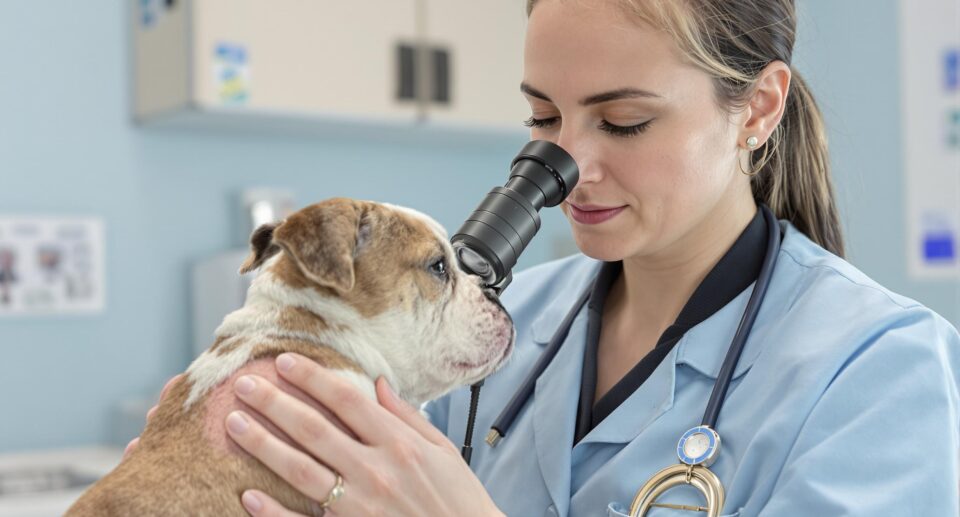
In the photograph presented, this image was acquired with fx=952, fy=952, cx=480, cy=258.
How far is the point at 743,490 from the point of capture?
1.01 metres

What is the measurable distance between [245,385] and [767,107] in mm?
723

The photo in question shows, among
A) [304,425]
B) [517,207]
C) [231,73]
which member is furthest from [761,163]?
[231,73]

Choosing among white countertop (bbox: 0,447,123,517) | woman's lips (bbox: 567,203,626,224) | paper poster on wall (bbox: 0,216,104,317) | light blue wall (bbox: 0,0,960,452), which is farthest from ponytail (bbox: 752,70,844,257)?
paper poster on wall (bbox: 0,216,104,317)

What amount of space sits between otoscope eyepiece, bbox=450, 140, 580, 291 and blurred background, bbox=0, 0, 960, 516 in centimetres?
132

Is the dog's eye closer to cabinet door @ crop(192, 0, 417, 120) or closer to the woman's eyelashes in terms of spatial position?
the woman's eyelashes

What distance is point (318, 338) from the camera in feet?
3.61

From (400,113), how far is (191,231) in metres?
0.70

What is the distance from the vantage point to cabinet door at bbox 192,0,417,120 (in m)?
2.40

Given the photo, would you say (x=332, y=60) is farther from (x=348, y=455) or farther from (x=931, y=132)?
(x=931, y=132)

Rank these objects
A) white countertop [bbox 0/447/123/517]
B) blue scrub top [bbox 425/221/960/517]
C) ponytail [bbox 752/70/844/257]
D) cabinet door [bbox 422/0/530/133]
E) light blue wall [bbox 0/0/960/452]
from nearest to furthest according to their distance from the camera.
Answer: blue scrub top [bbox 425/221/960/517] → ponytail [bbox 752/70/844/257] → white countertop [bbox 0/447/123/517] → light blue wall [bbox 0/0/960/452] → cabinet door [bbox 422/0/530/133]

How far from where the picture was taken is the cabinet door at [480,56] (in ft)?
9.16

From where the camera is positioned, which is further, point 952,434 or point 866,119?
point 866,119

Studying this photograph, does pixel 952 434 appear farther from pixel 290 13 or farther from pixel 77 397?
pixel 77 397

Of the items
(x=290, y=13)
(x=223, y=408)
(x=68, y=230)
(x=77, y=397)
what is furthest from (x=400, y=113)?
(x=223, y=408)
